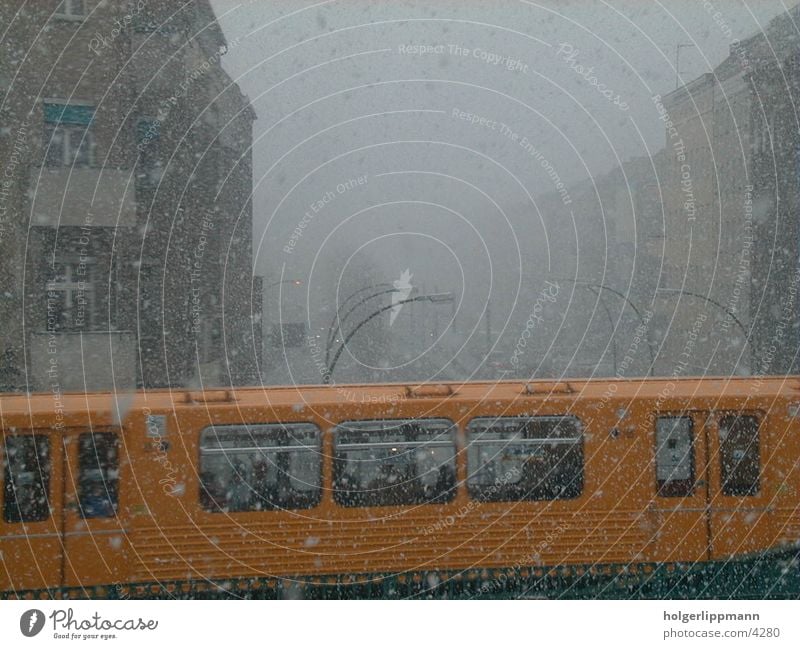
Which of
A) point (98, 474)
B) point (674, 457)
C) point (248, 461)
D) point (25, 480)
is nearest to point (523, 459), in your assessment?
point (674, 457)

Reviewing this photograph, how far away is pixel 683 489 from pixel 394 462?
3.82 feet

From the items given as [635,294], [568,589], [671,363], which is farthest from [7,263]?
[635,294]

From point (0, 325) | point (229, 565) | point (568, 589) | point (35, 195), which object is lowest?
point (568, 589)

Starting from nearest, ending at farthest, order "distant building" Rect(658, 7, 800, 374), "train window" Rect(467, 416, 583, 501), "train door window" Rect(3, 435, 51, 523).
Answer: "train door window" Rect(3, 435, 51, 523), "train window" Rect(467, 416, 583, 501), "distant building" Rect(658, 7, 800, 374)

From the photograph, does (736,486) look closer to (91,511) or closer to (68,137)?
(91,511)

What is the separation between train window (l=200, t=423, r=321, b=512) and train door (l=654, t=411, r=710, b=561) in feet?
4.45

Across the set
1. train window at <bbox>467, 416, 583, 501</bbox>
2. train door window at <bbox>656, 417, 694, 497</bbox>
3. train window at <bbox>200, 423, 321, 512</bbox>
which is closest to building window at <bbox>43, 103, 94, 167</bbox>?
train window at <bbox>200, 423, 321, 512</bbox>

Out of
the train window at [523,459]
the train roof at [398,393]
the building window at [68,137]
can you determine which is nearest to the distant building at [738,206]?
the train roof at [398,393]

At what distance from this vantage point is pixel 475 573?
9.79ft

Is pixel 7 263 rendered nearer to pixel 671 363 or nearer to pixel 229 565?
pixel 229 565

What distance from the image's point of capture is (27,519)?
283 cm

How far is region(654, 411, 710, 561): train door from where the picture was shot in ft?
9.92

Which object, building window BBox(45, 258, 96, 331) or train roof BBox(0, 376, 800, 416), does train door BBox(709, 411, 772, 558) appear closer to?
train roof BBox(0, 376, 800, 416)

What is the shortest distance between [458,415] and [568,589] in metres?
0.83
